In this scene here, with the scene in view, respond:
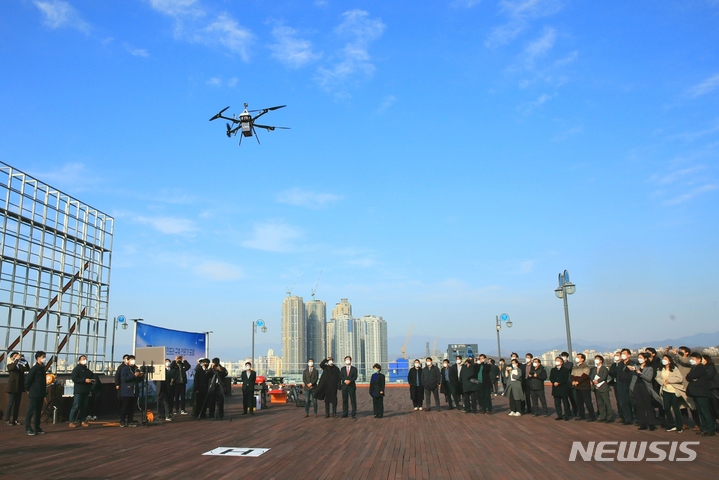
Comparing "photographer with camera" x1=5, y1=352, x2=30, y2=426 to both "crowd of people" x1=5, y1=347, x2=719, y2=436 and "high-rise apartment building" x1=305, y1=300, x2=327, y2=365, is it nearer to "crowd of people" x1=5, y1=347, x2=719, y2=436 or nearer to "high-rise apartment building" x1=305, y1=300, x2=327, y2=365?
"crowd of people" x1=5, y1=347, x2=719, y2=436

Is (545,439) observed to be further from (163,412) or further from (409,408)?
(163,412)

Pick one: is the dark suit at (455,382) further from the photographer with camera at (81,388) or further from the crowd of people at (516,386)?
the photographer with camera at (81,388)

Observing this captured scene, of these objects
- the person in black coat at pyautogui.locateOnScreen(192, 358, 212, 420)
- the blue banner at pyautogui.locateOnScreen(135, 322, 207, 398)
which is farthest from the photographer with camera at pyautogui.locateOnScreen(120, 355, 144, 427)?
the blue banner at pyautogui.locateOnScreen(135, 322, 207, 398)

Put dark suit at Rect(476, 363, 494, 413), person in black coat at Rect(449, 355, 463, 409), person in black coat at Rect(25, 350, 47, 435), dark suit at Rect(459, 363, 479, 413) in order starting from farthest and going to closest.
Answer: person in black coat at Rect(449, 355, 463, 409), dark suit at Rect(459, 363, 479, 413), dark suit at Rect(476, 363, 494, 413), person in black coat at Rect(25, 350, 47, 435)

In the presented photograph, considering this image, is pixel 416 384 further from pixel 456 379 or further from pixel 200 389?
pixel 200 389

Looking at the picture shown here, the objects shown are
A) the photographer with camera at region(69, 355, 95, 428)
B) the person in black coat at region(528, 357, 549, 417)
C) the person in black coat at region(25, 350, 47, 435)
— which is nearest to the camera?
the person in black coat at region(25, 350, 47, 435)

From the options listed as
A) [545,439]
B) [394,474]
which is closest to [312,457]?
A: [394,474]
